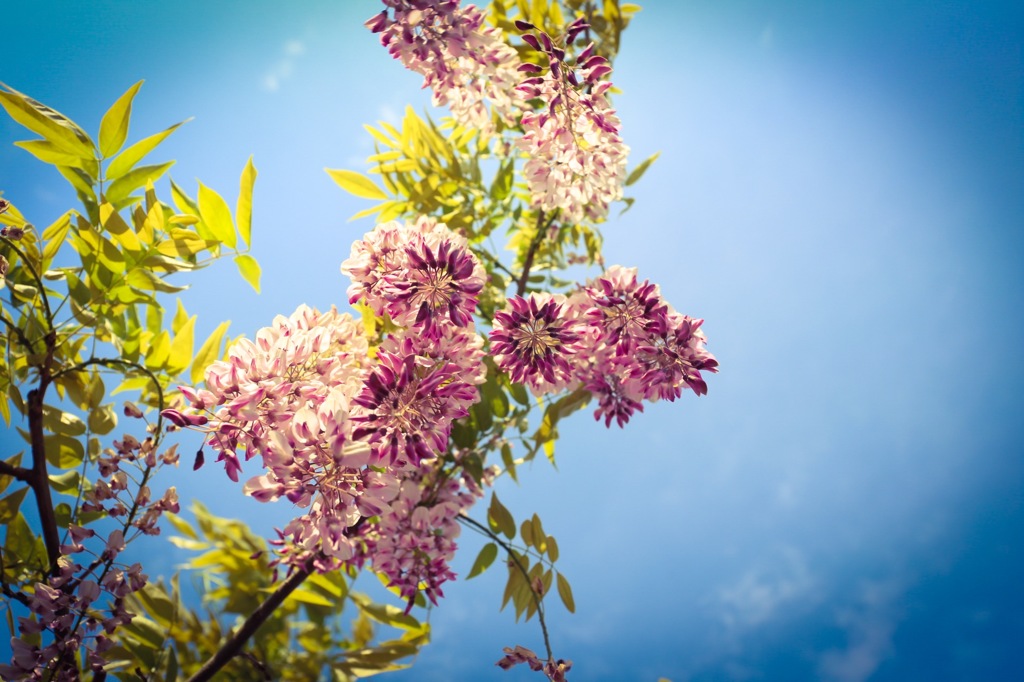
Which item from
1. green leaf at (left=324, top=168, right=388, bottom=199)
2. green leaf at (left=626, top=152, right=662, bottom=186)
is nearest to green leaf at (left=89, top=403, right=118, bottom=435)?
green leaf at (left=324, top=168, right=388, bottom=199)

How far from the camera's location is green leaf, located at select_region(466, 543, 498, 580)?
2.43 feet

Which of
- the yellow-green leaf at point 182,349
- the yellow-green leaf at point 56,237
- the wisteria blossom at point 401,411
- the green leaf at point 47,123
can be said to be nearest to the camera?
the wisteria blossom at point 401,411

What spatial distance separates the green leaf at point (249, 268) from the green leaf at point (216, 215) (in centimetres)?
2

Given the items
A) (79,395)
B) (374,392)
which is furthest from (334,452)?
(79,395)

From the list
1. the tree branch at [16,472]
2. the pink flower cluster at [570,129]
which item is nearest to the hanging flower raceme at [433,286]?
the pink flower cluster at [570,129]

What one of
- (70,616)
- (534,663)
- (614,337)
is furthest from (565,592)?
(70,616)

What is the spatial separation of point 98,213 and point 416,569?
0.52 metres

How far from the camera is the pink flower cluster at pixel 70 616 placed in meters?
0.53

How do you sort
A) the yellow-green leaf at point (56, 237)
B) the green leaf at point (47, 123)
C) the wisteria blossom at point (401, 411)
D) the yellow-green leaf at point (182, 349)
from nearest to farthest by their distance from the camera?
the wisteria blossom at point (401, 411), the green leaf at point (47, 123), the yellow-green leaf at point (56, 237), the yellow-green leaf at point (182, 349)

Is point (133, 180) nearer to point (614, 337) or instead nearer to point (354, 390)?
point (354, 390)

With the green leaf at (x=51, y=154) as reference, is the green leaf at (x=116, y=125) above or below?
above

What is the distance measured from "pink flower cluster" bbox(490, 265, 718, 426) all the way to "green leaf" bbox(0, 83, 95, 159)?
0.47 m

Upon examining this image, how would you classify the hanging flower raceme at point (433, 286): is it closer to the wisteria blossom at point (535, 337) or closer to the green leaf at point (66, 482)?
the wisteria blossom at point (535, 337)

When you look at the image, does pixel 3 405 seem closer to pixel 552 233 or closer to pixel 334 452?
pixel 334 452
